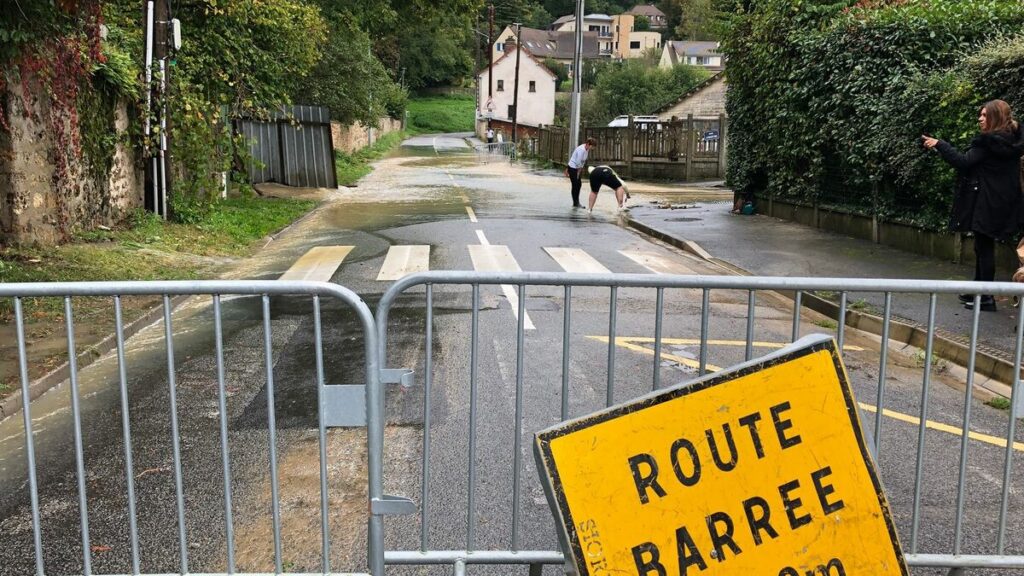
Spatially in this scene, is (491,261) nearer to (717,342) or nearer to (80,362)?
(717,342)

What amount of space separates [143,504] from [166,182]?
1148 cm

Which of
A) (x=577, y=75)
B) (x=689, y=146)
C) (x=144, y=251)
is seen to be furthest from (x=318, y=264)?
(x=689, y=146)

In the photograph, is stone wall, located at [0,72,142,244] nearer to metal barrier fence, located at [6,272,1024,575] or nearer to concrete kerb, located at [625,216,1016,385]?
metal barrier fence, located at [6,272,1024,575]

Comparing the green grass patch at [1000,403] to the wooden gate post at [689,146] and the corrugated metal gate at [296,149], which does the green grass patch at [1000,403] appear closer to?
the corrugated metal gate at [296,149]

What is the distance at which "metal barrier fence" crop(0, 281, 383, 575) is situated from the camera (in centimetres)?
326

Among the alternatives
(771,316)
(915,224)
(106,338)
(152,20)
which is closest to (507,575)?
(106,338)

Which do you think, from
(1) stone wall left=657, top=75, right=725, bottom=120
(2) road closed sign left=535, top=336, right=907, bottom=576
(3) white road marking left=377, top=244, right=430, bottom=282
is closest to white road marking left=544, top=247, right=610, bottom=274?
(3) white road marking left=377, top=244, right=430, bottom=282

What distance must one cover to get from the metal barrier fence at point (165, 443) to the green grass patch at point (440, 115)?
87974 mm

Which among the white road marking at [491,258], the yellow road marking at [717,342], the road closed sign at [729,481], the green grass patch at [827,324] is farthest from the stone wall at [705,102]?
the road closed sign at [729,481]

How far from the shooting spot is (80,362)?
6.88 meters

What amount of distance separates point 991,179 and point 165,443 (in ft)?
26.0

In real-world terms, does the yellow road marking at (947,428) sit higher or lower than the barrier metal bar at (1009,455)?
lower

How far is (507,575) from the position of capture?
376 centimetres

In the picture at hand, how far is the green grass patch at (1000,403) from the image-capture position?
6211 millimetres
